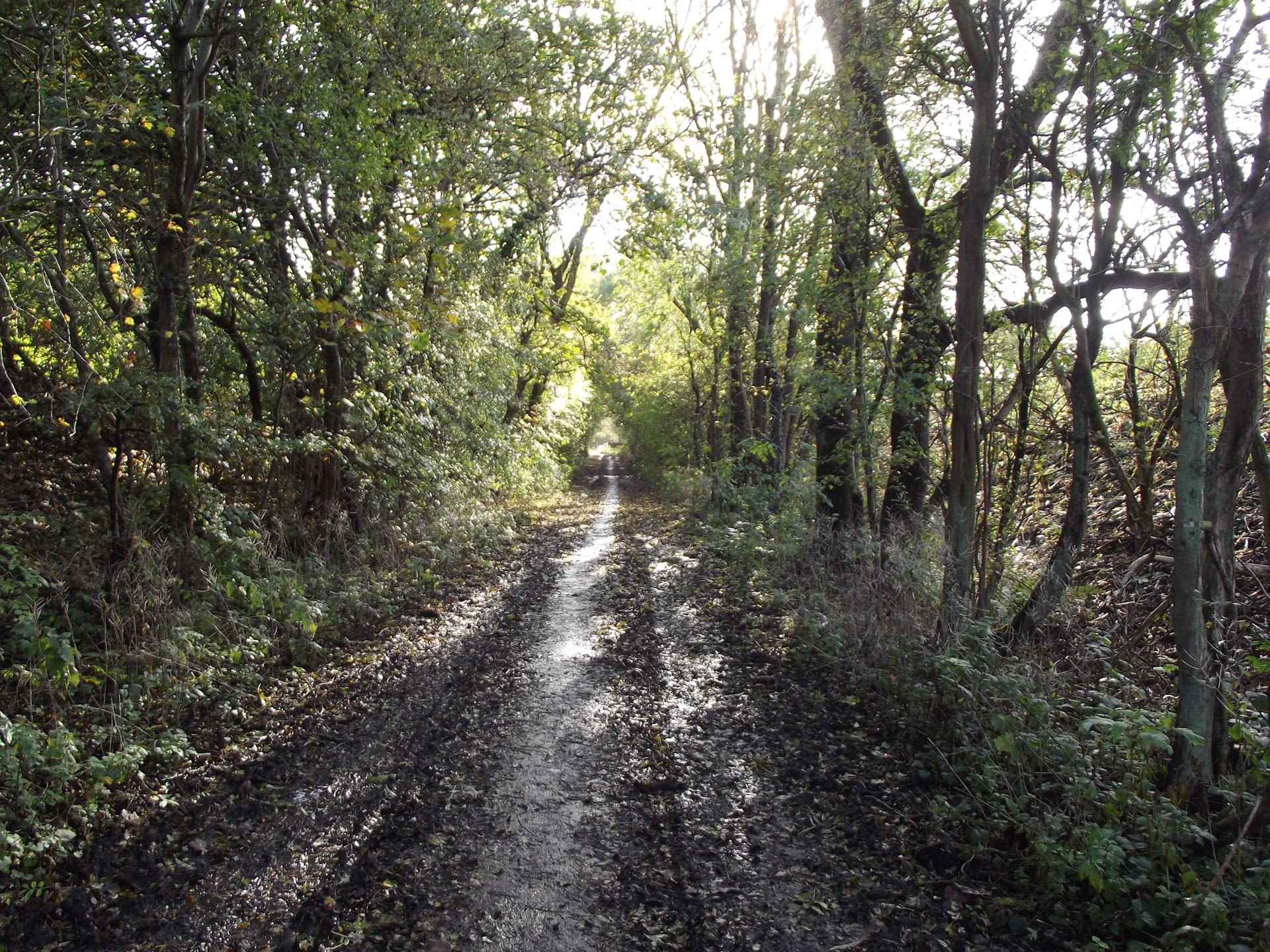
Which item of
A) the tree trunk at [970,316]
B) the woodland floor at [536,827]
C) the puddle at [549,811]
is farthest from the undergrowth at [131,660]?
the tree trunk at [970,316]

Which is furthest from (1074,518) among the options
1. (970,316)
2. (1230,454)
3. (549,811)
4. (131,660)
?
(131,660)

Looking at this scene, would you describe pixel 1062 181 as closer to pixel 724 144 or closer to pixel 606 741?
pixel 606 741

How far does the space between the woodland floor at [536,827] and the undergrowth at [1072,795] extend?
0.21 meters

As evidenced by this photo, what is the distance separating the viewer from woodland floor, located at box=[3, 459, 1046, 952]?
10.9 feet

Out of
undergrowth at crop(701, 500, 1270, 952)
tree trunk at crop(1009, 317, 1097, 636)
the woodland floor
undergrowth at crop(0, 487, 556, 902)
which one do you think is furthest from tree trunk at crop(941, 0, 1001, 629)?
undergrowth at crop(0, 487, 556, 902)

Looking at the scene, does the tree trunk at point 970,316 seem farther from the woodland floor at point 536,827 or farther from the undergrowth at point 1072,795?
the woodland floor at point 536,827

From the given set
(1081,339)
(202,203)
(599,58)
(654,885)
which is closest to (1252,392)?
(1081,339)

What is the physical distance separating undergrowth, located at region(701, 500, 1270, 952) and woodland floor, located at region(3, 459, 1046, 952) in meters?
0.21

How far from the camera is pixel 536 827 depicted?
4133 millimetres

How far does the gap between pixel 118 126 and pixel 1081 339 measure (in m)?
8.16

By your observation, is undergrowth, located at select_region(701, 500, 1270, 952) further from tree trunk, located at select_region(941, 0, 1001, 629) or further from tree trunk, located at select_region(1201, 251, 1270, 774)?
tree trunk, located at select_region(941, 0, 1001, 629)

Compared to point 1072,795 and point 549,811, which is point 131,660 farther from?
point 1072,795

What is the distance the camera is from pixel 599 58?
10922 millimetres

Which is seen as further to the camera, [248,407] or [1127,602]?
[248,407]
